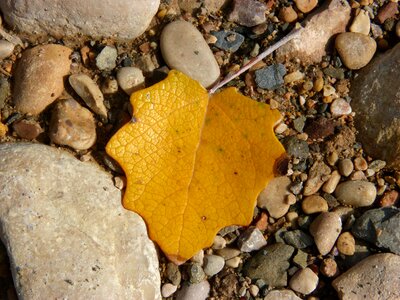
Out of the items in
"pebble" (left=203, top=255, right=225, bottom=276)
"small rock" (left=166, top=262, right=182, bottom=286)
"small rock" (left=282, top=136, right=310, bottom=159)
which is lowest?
"pebble" (left=203, top=255, right=225, bottom=276)

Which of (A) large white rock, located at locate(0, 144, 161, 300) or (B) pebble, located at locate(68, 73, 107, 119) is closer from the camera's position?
(A) large white rock, located at locate(0, 144, 161, 300)

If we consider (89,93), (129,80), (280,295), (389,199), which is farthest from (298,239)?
(89,93)

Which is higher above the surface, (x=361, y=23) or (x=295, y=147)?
(x=361, y=23)

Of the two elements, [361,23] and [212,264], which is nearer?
[212,264]

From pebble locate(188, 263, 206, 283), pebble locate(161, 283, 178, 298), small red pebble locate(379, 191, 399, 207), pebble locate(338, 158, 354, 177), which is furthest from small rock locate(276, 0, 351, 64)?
pebble locate(161, 283, 178, 298)

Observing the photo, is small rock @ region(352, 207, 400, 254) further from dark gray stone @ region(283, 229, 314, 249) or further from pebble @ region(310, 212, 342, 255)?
dark gray stone @ region(283, 229, 314, 249)

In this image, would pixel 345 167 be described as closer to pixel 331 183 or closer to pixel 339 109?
pixel 331 183

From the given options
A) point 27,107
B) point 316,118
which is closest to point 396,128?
point 316,118
